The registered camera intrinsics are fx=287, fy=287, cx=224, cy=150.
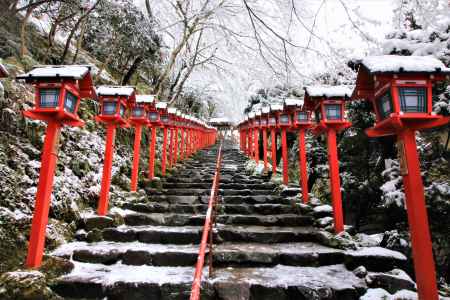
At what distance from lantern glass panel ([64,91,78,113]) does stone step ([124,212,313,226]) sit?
8.06ft

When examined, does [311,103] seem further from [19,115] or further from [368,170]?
[19,115]

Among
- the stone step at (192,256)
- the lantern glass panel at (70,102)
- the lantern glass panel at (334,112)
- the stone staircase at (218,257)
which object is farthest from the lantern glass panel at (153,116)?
the lantern glass panel at (334,112)

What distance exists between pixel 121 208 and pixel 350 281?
4.57 meters

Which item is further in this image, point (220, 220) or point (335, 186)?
point (220, 220)

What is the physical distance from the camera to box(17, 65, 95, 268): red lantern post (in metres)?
3.82

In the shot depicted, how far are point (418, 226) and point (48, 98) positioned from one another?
4975 mm

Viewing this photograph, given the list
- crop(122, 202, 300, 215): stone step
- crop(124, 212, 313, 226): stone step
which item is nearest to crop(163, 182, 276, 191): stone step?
crop(122, 202, 300, 215): stone step

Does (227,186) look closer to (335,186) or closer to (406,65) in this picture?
(335,186)

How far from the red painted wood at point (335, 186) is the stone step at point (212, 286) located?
121 centimetres

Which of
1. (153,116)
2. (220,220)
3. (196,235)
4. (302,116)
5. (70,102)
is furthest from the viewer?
(153,116)

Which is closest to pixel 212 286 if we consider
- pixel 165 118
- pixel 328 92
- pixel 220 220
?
pixel 220 220

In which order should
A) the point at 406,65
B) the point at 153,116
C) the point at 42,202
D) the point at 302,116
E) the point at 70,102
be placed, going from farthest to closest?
the point at 153,116 → the point at 302,116 → the point at 70,102 → the point at 42,202 → the point at 406,65

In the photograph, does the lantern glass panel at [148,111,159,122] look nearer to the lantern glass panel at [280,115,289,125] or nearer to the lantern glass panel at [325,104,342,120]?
the lantern glass panel at [280,115,289,125]

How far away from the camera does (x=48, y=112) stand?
157 inches
